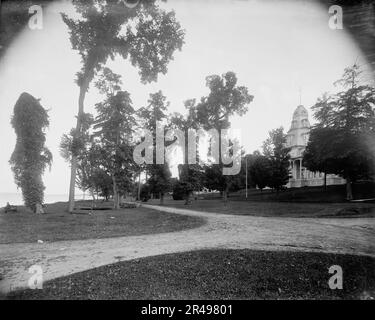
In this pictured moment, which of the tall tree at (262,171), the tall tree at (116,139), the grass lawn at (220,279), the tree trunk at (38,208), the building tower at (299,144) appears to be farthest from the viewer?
the building tower at (299,144)

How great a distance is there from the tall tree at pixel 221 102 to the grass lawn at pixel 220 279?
25565 millimetres

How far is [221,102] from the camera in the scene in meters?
30.8

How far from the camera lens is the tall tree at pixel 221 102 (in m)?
30.7

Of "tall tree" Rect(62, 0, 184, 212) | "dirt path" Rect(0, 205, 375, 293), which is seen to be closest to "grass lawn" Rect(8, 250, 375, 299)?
"dirt path" Rect(0, 205, 375, 293)

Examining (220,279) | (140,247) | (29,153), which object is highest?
(29,153)

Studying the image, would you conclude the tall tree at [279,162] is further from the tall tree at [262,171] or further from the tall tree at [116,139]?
the tall tree at [116,139]

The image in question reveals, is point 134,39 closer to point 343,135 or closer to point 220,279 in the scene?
point 220,279

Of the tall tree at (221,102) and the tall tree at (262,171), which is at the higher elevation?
the tall tree at (221,102)

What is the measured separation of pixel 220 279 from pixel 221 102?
2748cm

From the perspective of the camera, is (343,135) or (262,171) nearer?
(343,135)

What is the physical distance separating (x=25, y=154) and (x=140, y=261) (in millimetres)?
21419

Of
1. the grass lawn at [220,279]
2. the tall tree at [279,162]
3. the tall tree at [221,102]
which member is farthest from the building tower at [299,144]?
the grass lawn at [220,279]

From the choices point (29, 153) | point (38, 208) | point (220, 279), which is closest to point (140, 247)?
point (220, 279)

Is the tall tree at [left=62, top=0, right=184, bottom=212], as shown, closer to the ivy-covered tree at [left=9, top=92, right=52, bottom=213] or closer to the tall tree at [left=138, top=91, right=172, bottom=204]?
the ivy-covered tree at [left=9, top=92, right=52, bottom=213]
